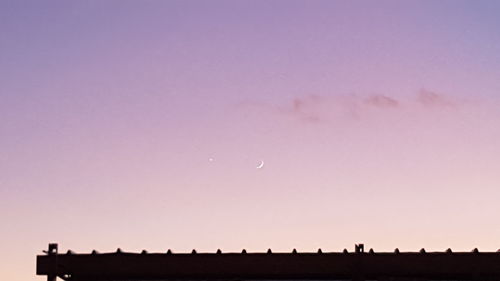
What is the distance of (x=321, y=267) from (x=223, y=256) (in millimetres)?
2907

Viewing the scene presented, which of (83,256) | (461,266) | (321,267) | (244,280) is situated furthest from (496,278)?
(83,256)

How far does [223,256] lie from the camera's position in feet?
90.3

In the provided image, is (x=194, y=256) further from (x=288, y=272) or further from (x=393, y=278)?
(x=393, y=278)

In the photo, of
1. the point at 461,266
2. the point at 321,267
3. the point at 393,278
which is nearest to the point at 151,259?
the point at 321,267

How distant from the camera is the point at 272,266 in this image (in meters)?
27.3

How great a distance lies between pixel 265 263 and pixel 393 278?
373 centimetres

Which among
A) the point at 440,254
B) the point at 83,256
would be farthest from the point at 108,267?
the point at 440,254

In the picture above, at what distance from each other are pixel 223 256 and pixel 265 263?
1262 mm

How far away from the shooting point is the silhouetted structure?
2688 cm

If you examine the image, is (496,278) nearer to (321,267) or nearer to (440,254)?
(440,254)

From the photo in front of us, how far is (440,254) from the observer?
2692 centimetres

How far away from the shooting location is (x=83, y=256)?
2794 cm

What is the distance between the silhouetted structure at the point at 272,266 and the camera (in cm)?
2688

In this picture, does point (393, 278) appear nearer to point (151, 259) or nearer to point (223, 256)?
point (223, 256)
